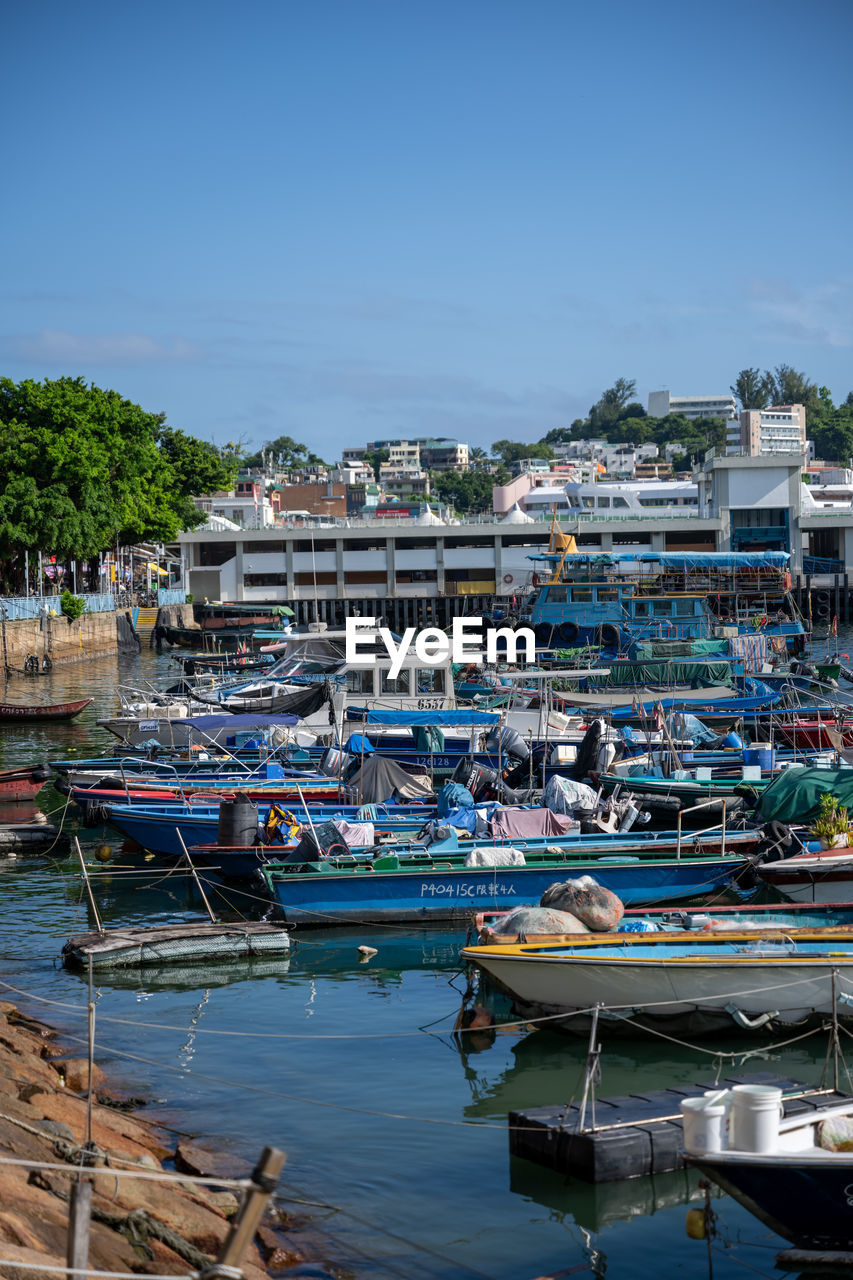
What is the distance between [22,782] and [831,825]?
18486 millimetres

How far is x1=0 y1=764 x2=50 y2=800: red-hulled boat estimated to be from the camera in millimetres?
30141

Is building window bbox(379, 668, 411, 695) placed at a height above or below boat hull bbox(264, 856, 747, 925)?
above

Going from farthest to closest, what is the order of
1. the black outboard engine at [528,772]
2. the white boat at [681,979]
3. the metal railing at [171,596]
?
the metal railing at [171,596] → the black outboard engine at [528,772] → the white boat at [681,979]

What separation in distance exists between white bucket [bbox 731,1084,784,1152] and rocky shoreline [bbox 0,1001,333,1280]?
356cm

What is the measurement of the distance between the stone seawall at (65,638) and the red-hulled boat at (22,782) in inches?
1125

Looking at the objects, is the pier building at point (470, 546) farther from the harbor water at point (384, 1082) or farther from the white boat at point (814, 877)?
the harbor water at point (384, 1082)

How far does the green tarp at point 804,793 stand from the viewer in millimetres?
21984

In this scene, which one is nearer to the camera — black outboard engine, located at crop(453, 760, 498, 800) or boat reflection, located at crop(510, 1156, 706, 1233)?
boat reflection, located at crop(510, 1156, 706, 1233)

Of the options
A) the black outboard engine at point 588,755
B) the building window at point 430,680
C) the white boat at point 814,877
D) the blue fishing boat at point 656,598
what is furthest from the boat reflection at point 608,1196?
the blue fishing boat at point 656,598

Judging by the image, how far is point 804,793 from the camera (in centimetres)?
2220

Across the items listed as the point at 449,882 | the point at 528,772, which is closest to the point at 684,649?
the point at 528,772

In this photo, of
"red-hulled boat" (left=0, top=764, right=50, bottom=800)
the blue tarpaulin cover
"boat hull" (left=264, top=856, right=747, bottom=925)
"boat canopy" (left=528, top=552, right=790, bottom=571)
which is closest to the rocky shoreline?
"boat hull" (left=264, top=856, right=747, bottom=925)

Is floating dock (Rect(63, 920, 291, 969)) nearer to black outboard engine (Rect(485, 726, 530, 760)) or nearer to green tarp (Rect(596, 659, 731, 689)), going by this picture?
black outboard engine (Rect(485, 726, 530, 760))

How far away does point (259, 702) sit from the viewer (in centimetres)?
3812
